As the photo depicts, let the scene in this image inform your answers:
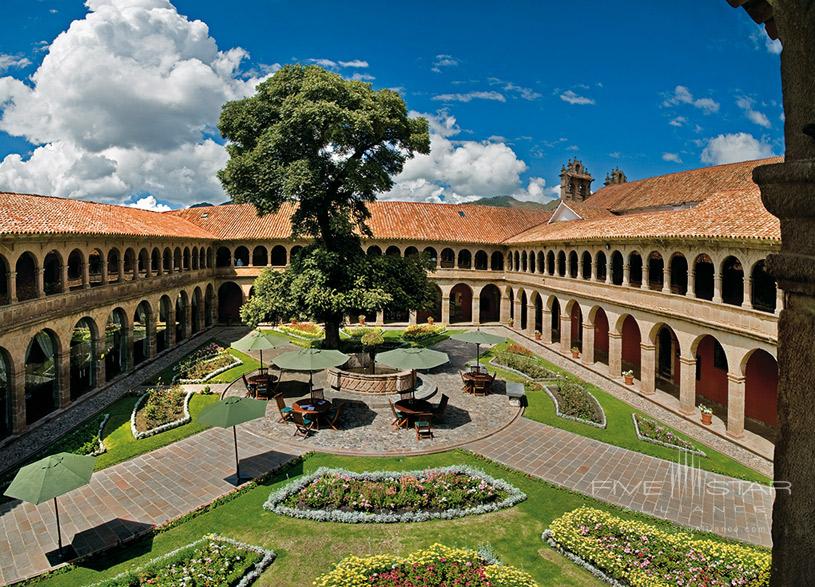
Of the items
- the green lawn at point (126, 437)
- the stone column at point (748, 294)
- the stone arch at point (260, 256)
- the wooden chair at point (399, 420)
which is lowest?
Result: the green lawn at point (126, 437)

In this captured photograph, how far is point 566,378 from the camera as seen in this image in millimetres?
24484

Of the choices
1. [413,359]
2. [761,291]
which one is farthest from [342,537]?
[761,291]

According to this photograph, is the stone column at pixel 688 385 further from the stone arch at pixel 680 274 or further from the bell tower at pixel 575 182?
the bell tower at pixel 575 182

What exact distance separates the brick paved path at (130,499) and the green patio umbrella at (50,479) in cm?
84

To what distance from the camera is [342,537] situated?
1099 centimetres

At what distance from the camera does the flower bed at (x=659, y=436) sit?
54.1ft

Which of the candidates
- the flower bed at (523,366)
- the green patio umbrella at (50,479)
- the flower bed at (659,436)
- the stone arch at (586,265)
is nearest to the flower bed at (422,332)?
the flower bed at (523,366)

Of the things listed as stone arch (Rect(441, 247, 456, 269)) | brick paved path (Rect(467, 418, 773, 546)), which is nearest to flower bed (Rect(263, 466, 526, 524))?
brick paved path (Rect(467, 418, 773, 546))

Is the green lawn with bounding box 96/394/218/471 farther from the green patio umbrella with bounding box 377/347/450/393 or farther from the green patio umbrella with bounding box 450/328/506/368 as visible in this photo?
the green patio umbrella with bounding box 450/328/506/368

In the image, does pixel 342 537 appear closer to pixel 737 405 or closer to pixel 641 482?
pixel 641 482

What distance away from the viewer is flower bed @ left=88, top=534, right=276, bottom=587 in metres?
9.12

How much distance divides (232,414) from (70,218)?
1551cm

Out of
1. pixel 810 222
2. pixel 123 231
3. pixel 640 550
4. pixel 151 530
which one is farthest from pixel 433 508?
pixel 123 231

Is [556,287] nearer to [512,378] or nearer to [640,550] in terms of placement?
[512,378]
